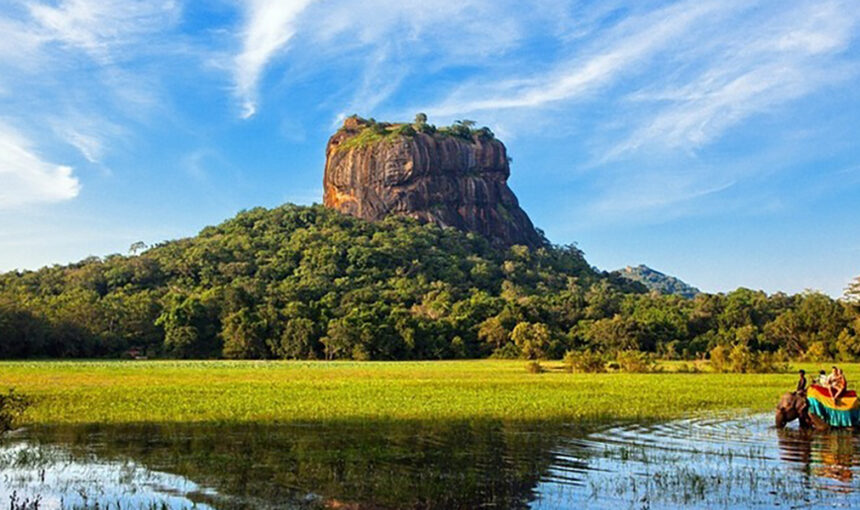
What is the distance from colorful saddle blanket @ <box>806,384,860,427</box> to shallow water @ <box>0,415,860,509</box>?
98 centimetres

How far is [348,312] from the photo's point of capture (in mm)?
86250

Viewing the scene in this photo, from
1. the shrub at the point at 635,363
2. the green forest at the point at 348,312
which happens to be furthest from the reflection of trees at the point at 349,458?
the shrub at the point at 635,363

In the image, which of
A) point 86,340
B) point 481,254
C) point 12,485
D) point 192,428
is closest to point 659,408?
point 192,428

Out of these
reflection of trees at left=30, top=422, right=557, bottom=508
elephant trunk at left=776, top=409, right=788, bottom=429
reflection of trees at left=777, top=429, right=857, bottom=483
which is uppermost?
elephant trunk at left=776, top=409, right=788, bottom=429

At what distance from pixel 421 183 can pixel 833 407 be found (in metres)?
158

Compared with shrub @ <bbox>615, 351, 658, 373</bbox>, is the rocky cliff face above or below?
above

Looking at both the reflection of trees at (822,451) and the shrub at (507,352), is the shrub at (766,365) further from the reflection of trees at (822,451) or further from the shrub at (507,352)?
the reflection of trees at (822,451)

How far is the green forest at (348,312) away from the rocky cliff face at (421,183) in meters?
43.5

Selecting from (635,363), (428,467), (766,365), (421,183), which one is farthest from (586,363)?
(421,183)

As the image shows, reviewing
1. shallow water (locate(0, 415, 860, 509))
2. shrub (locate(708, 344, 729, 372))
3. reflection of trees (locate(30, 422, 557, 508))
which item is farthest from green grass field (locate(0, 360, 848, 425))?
shrub (locate(708, 344, 729, 372))

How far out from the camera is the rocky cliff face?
174m

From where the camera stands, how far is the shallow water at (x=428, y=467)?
11.6m

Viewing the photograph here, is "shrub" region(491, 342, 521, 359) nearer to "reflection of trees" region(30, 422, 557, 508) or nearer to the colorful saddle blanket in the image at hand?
"reflection of trees" region(30, 422, 557, 508)

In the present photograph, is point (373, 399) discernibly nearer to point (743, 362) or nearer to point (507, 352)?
point (743, 362)
